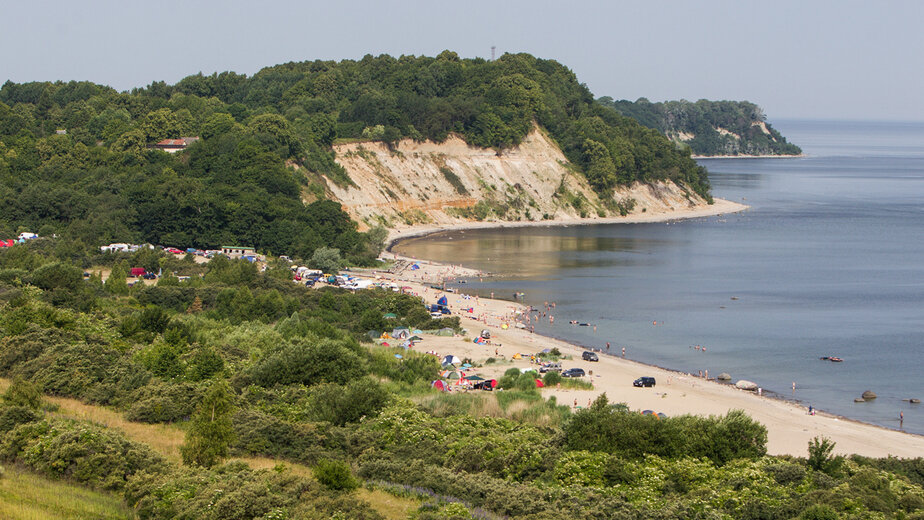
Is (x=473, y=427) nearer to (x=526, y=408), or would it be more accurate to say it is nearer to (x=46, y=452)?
(x=526, y=408)

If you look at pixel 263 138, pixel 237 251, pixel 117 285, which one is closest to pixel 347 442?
pixel 117 285

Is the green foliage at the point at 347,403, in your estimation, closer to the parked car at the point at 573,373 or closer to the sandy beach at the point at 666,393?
the sandy beach at the point at 666,393

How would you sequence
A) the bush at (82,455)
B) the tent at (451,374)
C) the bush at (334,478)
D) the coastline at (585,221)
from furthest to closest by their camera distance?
1. the coastline at (585,221)
2. the tent at (451,374)
3. the bush at (82,455)
4. the bush at (334,478)

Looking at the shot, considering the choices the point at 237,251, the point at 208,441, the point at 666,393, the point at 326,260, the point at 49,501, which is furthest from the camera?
the point at 237,251

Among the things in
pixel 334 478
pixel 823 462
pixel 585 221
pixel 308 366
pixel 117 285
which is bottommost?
pixel 823 462

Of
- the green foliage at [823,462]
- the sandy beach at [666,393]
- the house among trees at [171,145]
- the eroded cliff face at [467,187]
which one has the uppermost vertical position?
the house among trees at [171,145]

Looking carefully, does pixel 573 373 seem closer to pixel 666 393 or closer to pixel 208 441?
pixel 666 393

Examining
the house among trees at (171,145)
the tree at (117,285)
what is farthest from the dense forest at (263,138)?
the tree at (117,285)
